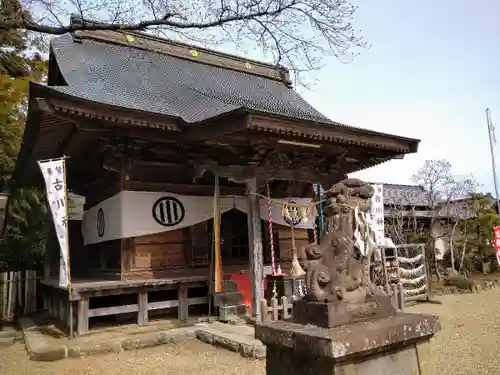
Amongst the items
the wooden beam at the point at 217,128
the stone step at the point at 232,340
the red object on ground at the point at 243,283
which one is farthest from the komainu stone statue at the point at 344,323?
the red object on ground at the point at 243,283

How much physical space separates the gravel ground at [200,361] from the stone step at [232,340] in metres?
0.13

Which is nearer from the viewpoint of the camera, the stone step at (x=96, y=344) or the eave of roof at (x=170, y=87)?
the stone step at (x=96, y=344)

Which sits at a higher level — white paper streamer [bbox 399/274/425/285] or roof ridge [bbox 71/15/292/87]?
roof ridge [bbox 71/15/292/87]

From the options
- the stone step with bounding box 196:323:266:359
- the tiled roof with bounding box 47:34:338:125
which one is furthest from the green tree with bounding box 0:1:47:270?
the stone step with bounding box 196:323:266:359

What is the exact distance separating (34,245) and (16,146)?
181 inches

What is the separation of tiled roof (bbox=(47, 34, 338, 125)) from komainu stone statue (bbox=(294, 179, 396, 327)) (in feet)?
15.2

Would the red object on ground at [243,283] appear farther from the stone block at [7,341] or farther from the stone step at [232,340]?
the stone block at [7,341]

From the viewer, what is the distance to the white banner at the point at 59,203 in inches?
292

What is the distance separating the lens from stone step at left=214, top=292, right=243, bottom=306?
8.80 m

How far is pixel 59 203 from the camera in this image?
24.7 ft

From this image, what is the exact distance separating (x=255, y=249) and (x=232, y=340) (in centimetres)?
220

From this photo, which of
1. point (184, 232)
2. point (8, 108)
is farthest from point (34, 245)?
point (184, 232)

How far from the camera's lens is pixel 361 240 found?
115 inches

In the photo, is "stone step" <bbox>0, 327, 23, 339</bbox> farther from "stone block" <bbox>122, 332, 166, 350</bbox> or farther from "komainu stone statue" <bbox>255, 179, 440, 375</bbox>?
"komainu stone statue" <bbox>255, 179, 440, 375</bbox>
